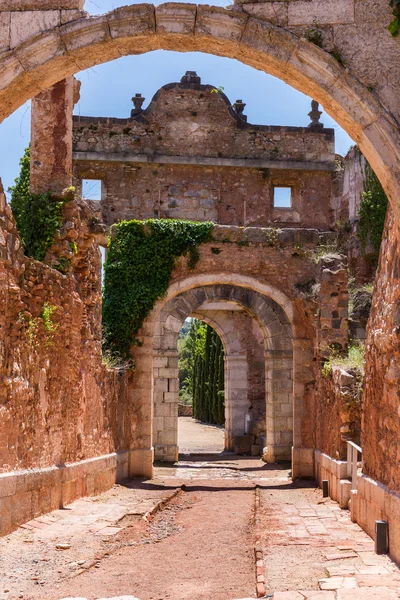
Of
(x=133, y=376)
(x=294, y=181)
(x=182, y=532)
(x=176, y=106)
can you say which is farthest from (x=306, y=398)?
(x=176, y=106)

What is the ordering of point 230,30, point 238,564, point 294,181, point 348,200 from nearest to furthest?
point 230,30
point 238,564
point 348,200
point 294,181

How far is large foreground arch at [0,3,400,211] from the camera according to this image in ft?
18.0

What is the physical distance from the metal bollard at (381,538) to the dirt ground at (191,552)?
0.31 feet

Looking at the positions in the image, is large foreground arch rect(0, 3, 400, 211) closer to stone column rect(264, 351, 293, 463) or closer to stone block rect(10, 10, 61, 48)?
stone block rect(10, 10, 61, 48)

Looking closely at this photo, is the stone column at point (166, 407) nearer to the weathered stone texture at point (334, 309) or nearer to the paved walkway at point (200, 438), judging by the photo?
the paved walkway at point (200, 438)

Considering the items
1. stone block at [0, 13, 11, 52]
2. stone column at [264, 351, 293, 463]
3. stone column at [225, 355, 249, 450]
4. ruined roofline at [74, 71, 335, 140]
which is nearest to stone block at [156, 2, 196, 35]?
stone block at [0, 13, 11, 52]

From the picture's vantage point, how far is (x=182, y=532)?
851cm

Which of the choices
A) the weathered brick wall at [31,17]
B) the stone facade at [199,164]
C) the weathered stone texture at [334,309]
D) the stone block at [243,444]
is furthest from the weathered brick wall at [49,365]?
the stone facade at [199,164]

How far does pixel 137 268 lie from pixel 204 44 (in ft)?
31.6

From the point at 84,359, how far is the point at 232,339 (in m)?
11.2

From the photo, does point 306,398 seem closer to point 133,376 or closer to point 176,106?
point 133,376

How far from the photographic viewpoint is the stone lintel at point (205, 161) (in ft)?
68.8

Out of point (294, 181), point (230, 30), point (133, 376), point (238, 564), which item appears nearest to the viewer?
point (230, 30)

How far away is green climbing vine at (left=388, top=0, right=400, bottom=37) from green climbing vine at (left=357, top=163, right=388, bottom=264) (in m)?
12.9
